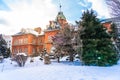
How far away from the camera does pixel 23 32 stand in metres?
58.4

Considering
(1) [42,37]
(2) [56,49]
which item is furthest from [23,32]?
(2) [56,49]

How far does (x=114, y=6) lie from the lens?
582 inches

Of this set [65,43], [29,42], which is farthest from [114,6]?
[29,42]

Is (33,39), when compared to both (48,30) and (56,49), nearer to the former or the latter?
(48,30)

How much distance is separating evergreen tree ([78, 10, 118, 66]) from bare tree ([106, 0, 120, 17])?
6467mm

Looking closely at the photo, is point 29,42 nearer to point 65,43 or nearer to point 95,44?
point 65,43

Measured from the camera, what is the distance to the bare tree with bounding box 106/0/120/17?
14.6 metres

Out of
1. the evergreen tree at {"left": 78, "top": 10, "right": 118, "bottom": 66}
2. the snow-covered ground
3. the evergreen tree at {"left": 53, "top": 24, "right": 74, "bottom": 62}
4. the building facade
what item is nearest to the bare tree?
the snow-covered ground

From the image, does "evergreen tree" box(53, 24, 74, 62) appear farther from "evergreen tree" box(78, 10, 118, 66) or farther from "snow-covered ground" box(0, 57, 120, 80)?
"snow-covered ground" box(0, 57, 120, 80)

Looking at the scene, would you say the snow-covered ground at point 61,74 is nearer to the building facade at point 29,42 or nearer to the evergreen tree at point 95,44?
the evergreen tree at point 95,44

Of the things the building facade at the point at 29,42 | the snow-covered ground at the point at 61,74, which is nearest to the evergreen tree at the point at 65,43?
the snow-covered ground at the point at 61,74

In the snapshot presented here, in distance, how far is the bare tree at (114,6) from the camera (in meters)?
14.6

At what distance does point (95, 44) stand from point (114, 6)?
6889mm

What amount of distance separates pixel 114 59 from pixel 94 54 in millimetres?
2357
